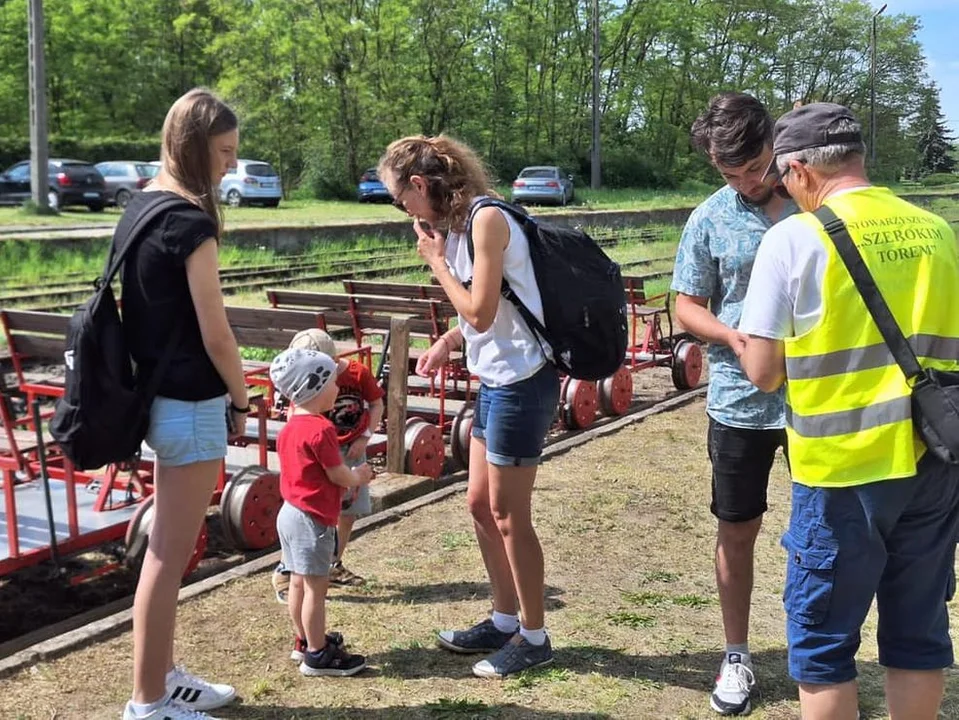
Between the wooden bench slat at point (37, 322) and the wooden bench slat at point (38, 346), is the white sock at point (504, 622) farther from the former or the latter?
the wooden bench slat at point (37, 322)

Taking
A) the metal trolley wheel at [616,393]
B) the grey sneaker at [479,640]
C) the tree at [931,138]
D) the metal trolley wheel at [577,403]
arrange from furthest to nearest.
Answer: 1. the tree at [931,138]
2. the metal trolley wheel at [616,393]
3. the metal trolley wheel at [577,403]
4. the grey sneaker at [479,640]

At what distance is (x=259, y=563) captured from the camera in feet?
16.7

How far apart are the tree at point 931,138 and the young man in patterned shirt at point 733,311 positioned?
270ft

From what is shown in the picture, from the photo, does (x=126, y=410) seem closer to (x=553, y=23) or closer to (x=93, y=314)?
(x=93, y=314)

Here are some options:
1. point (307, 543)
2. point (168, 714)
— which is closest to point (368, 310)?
point (307, 543)

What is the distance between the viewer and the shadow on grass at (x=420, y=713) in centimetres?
364

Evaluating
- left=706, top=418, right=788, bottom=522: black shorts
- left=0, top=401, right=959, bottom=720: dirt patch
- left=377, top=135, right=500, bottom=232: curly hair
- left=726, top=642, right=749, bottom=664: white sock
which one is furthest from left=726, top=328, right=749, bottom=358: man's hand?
left=0, top=401, right=959, bottom=720: dirt patch

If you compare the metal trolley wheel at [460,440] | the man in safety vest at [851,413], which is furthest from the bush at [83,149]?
the man in safety vest at [851,413]

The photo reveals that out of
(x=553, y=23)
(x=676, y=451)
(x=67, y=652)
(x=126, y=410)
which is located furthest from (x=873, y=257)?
(x=553, y=23)

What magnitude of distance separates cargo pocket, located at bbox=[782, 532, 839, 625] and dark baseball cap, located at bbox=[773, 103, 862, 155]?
0.95 meters

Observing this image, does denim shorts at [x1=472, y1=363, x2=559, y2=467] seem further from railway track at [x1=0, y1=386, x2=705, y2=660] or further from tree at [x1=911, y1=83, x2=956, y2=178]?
tree at [x1=911, y1=83, x2=956, y2=178]

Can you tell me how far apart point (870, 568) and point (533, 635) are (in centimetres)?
164

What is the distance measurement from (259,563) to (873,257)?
3445 millimetres

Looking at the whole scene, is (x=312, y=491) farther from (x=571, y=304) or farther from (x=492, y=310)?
(x=571, y=304)
